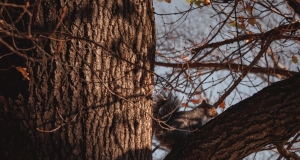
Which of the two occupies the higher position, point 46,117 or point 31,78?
point 31,78

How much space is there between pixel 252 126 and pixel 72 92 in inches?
38.6

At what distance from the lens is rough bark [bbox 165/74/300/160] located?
249 cm

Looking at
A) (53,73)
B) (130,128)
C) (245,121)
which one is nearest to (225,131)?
(245,121)

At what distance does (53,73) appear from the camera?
7.73ft

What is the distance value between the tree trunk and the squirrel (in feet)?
3.29

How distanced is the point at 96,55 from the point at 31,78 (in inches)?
13.8

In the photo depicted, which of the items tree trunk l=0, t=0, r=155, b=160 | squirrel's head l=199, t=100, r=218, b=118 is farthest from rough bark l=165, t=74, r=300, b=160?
squirrel's head l=199, t=100, r=218, b=118

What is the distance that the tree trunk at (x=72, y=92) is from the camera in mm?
2355

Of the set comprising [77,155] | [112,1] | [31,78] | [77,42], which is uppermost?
[112,1]

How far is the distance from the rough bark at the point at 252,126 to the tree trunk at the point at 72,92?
389mm

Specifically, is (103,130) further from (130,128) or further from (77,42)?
(77,42)

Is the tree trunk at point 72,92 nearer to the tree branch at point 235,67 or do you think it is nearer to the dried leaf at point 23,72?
the dried leaf at point 23,72

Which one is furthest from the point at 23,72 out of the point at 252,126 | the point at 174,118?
the point at 174,118

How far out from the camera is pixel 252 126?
252 centimetres
